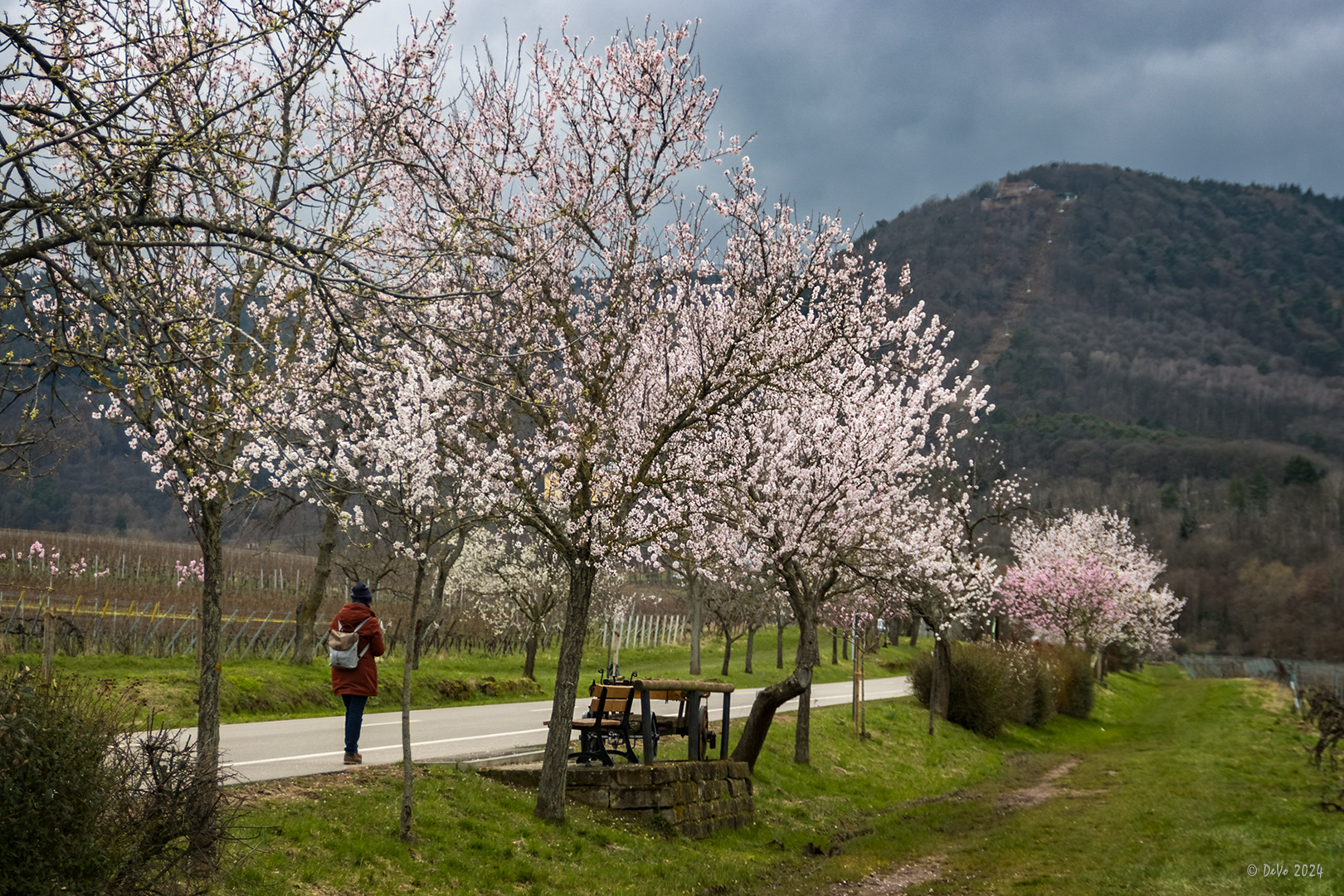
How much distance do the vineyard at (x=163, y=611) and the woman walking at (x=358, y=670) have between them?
308 inches

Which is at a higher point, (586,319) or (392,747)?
(586,319)

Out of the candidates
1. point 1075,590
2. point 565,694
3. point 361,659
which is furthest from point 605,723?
point 1075,590

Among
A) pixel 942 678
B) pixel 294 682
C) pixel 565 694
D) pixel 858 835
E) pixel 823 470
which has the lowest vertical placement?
pixel 858 835

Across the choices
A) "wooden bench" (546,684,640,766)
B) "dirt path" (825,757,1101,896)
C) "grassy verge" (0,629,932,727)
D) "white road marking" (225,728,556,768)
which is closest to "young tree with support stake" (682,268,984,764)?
"wooden bench" (546,684,640,766)

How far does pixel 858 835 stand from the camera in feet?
47.7

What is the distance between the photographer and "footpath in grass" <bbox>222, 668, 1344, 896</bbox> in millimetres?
8672

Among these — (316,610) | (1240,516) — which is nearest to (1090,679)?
(316,610)

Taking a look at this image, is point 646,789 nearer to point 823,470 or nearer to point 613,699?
point 613,699

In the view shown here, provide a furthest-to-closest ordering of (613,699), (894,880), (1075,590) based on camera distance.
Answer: (1075,590)
(613,699)
(894,880)

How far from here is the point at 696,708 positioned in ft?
45.0

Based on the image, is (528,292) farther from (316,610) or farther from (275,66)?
(316,610)

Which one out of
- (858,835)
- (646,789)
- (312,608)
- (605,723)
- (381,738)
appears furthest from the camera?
(312,608)

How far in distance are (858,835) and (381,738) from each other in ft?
24.1

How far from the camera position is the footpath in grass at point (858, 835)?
8.67 metres
